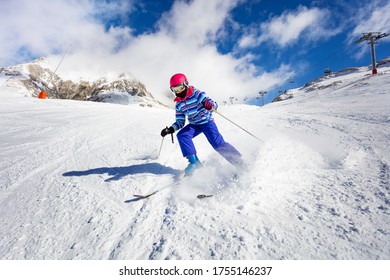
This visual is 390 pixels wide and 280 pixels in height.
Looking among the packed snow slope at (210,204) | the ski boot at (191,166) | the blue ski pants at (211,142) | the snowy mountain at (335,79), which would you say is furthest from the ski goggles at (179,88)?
the snowy mountain at (335,79)

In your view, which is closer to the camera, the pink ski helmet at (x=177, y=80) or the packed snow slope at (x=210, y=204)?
the packed snow slope at (x=210, y=204)

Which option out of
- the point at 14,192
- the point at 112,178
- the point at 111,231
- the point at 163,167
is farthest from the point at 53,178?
the point at 111,231

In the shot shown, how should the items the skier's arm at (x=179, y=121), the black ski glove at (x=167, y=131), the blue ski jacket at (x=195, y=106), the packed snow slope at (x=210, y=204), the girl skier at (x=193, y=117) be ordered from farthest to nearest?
the skier's arm at (x=179, y=121) → the black ski glove at (x=167, y=131) → the blue ski jacket at (x=195, y=106) → the girl skier at (x=193, y=117) → the packed snow slope at (x=210, y=204)

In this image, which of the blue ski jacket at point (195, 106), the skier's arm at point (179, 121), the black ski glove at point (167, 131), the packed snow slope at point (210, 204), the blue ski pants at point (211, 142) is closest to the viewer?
the packed snow slope at point (210, 204)

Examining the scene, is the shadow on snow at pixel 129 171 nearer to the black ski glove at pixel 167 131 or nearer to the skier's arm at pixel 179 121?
the black ski glove at pixel 167 131

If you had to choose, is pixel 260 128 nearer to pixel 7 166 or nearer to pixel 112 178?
pixel 112 178

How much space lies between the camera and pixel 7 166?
184 inches

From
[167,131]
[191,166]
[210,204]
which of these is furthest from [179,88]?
[210,204]

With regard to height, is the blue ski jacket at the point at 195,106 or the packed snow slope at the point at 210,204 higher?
the blue ski jacket at the point at 195,106

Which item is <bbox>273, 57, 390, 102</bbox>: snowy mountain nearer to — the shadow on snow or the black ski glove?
the black ski glove

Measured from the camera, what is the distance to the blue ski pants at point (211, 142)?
3.64m

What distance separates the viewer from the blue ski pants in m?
3.64

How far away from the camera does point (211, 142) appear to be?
392 cm

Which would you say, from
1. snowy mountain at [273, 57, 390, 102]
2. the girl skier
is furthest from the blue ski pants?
snowy mountain at [273, 57, 390, 102]
